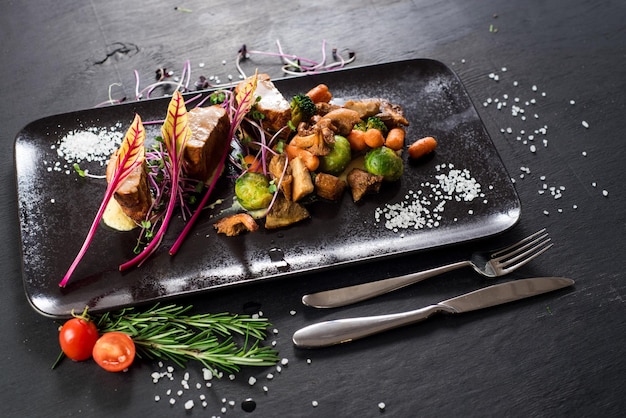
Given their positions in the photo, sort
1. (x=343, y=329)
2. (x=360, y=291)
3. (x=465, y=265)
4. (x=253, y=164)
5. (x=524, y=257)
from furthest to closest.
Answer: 1. (x=253, y=164)
2. (x=524, y=257)
3. (x=465, y=265)
4. (x=360, y=291)
5. (x=343, y=329)

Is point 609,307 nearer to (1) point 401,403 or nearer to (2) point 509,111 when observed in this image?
(1) point 401,403

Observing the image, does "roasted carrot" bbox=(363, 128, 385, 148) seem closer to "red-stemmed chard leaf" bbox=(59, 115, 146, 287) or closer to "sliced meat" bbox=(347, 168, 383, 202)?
"sliced meat" bbox=(347, 168, 383, 202)

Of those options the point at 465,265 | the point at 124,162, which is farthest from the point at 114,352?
the point at 465,265

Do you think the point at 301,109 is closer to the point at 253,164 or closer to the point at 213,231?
the point at 253,164

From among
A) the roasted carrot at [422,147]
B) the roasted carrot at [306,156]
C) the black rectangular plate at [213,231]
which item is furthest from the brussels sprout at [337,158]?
the roasted carrot at [422,147]

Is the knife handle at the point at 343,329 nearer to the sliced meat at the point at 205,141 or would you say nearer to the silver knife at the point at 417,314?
the silver knife at the point at 417,314

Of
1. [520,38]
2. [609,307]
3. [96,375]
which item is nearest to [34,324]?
[96,375]
